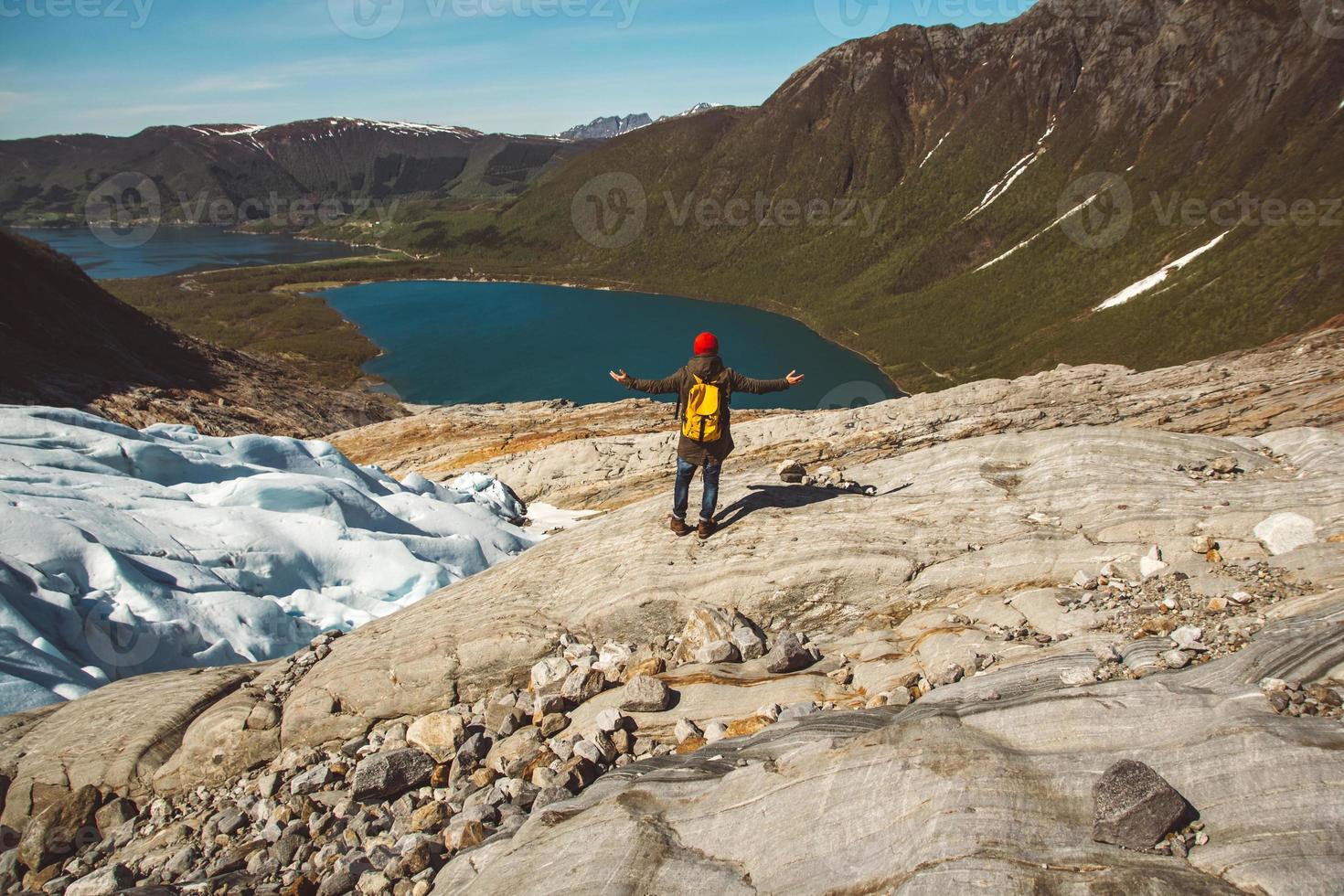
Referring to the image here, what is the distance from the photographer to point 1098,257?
16275 centimetres

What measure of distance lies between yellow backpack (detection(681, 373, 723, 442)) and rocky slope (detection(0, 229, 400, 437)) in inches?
2043

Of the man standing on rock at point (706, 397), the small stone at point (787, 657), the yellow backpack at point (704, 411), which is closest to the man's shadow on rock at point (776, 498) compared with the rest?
the man standing on rock at point (706, 397)

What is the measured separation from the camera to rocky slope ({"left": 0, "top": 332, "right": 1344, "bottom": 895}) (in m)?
6.46

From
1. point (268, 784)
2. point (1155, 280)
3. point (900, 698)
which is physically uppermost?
point (1155, 280)

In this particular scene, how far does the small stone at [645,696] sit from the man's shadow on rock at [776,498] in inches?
173

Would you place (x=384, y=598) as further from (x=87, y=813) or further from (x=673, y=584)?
(x=673, y=584)

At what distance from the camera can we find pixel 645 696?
1009cm

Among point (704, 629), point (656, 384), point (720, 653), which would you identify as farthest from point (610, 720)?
point (656, 384)

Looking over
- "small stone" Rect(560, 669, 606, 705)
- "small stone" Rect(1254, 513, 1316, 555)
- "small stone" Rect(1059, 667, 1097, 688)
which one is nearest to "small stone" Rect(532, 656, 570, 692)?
"small stone" Rect(560, 669, 606, 705)

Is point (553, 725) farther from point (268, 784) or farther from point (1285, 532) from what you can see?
point (1285, 532)

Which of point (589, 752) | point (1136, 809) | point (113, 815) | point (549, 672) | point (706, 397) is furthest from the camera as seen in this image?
point (706, 397)

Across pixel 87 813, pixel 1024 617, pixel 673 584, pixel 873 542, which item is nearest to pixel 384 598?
pixel 87 813

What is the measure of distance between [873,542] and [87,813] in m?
13.1

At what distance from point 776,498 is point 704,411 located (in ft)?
11.5
